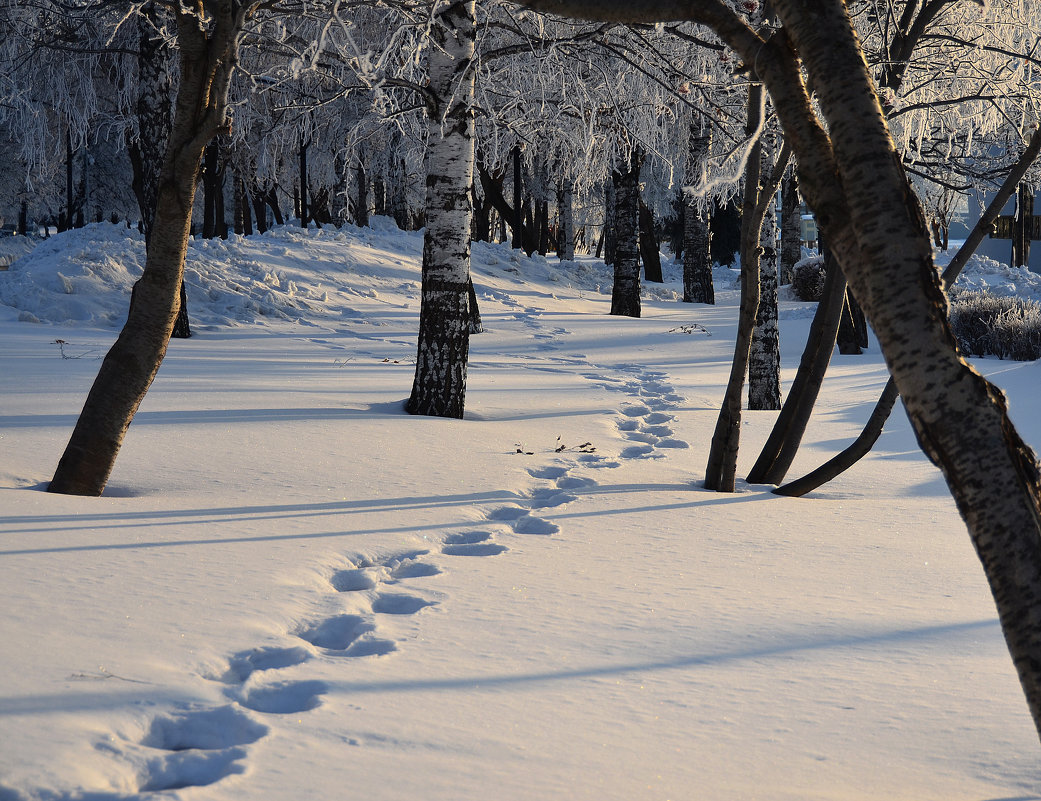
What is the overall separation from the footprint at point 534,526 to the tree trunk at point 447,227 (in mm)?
2541

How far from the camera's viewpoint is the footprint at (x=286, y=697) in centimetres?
204

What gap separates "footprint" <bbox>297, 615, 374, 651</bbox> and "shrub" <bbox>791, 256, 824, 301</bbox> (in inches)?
665

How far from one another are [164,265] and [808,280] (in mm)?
16168

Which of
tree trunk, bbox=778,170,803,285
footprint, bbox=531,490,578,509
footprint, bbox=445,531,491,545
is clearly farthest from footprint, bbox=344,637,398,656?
tree trunk, bbox=778,170,803,285

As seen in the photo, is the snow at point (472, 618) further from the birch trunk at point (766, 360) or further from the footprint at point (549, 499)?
the birch trunk at point (766, 360)

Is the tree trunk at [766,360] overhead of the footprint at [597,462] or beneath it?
overhead

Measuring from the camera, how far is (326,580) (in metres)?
2.97

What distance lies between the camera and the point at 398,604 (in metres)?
2.79

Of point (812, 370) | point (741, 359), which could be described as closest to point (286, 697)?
point (741, 359)

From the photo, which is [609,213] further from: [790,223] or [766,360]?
[766,360]

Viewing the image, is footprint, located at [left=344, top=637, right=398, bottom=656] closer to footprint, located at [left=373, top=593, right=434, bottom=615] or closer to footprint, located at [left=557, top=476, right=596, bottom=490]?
footprint, located at [left=373, top=593, right=434, bottom=615]

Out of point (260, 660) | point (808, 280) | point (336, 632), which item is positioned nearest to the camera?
point (260, 660)

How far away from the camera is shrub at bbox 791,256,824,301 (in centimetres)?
1831

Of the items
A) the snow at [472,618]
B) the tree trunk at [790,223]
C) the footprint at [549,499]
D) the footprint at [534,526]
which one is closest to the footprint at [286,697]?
the snow at [472,618]
